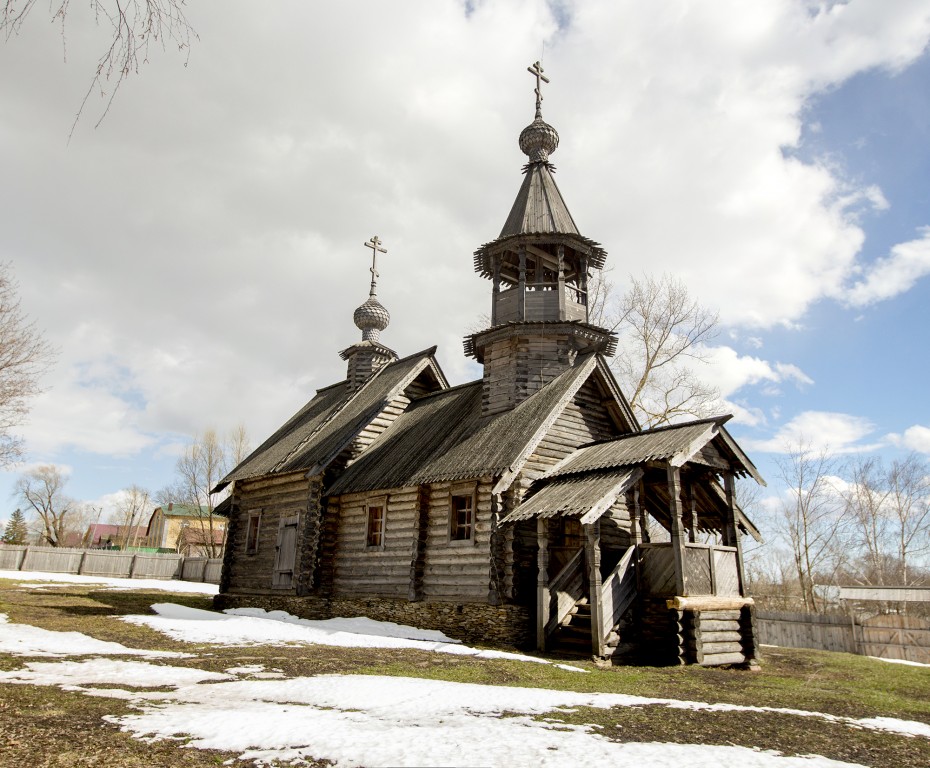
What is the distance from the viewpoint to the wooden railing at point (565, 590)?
14266mm

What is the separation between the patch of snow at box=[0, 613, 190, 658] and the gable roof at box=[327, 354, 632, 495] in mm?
7383

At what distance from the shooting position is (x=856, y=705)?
9.31 metres

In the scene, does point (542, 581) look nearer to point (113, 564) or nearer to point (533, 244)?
point (533, 244)

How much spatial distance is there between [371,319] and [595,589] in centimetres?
1769

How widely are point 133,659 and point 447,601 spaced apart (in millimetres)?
7632

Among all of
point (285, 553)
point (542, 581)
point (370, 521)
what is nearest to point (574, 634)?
point (542, 581)

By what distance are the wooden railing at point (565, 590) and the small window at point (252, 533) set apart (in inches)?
525

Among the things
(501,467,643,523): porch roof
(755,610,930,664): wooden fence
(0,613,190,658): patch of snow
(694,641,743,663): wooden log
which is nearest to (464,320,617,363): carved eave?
(501,467,643,523): porch roof

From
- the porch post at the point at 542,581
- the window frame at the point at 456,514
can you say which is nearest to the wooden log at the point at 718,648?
the porch post at the point at 542,581

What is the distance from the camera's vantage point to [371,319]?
93.0 ft

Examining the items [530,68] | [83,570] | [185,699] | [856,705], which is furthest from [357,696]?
[83,570]

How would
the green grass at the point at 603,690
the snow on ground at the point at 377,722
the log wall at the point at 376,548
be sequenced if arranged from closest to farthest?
1. the snow on ground at the point at 377,722
2. the green grass at the point at 603,690
3. the log wall at the point at 376,548

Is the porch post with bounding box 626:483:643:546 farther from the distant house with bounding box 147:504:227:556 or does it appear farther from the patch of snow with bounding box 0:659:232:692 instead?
the distant house with bounding box 147:504:227:556

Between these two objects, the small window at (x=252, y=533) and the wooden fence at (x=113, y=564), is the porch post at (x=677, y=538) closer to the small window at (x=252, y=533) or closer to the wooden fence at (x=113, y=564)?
the small window at (x=252, y=533)
